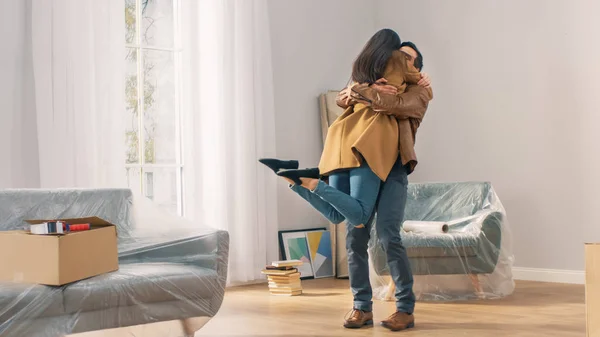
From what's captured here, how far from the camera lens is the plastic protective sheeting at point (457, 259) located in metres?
4.58

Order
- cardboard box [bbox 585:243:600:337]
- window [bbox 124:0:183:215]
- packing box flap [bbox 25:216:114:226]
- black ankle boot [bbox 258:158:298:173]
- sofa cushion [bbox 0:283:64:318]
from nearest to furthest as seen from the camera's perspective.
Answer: cardboard box [bbox 585:243:600:337] → sofa cushion [bbox 0:283:64:318] → packing box flap [bbox 25:216:114:226] → black ankle boot [bbox 258:158:298:173] → window [bbox 124:0:183:215]

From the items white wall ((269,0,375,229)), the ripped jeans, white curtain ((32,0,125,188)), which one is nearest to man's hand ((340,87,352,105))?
the ripped jeans

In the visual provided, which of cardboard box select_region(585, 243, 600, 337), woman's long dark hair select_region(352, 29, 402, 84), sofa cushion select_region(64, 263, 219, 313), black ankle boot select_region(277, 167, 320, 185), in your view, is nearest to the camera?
cardboard box select_region(585, 243, 600, 337)

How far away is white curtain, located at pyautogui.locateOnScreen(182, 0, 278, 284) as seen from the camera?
541 centimetres

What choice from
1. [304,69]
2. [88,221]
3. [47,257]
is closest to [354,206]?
[88,221]

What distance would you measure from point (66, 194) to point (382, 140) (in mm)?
1437

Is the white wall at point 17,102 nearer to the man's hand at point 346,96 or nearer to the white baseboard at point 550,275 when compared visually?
the man's hand at point 346,96

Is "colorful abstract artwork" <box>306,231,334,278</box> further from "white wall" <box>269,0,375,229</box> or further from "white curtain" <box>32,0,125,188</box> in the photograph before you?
"white curtain" <box>32,0,125,188</box>

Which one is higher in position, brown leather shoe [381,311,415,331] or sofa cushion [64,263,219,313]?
sofa cushion [64,263,219,313]

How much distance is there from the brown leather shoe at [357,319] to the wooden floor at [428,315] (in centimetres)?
5

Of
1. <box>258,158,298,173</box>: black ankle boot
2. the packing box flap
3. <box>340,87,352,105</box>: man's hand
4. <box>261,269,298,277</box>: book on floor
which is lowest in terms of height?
<box>261,269,298,277</box>: book on floor

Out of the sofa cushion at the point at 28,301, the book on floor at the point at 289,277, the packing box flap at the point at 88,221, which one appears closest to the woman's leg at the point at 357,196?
the packing box flap at the point at 88,221

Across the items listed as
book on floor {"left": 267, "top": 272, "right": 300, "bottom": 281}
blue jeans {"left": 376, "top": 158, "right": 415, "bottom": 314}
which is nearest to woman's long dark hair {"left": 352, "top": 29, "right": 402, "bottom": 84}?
blue jeans {"left": 376, "top": 158, "right": 415, "bottom": 314}

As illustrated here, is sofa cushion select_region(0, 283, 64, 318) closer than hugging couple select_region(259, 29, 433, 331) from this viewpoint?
Yes
